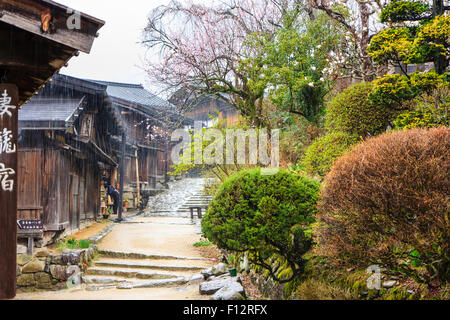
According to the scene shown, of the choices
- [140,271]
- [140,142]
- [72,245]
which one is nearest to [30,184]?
[72,245]

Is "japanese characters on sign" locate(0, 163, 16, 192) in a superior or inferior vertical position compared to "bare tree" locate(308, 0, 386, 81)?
inferior

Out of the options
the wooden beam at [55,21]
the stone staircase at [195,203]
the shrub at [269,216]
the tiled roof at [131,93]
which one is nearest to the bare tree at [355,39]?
the shrub at [269,216]

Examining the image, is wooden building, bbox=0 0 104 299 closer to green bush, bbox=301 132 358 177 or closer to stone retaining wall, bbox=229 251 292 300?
stone retaining wall, bbox=229 251 292 300

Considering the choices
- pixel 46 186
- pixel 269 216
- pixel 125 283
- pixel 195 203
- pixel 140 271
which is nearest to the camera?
pixel 269 216

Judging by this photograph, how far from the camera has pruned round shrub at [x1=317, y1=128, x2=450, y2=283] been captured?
154 inches

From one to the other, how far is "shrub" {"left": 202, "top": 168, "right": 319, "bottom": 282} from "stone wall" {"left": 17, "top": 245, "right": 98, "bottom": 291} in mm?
5781

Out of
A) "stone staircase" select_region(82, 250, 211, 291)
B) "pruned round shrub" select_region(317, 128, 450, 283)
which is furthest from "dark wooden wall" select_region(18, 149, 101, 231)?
"pruned round shrub" select_region(317, 128, 450, 283)

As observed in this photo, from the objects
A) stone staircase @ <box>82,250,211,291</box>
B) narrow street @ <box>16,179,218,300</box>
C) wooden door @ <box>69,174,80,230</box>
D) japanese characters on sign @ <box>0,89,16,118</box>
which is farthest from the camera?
wooden door @ <box>69,174,80,230</box>

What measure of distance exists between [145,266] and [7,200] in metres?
8.02

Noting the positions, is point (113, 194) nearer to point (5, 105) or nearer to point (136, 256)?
point (136, 256)

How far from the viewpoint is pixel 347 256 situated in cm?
457

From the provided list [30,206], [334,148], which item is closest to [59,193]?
[30,206]

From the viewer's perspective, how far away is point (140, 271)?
35.0 feet
